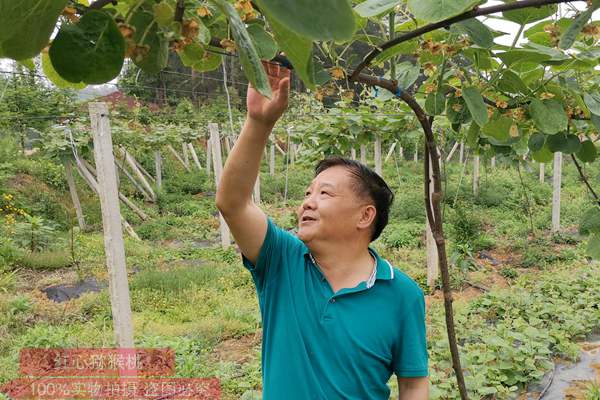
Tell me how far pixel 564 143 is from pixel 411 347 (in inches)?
25.6

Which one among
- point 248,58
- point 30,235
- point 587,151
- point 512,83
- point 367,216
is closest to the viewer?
point 248,58

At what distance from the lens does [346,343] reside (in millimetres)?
1084

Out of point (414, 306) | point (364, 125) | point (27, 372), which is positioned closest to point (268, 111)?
point (414, 306)

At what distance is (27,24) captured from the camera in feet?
1.00

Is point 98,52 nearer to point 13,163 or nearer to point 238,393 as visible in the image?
point 238,393

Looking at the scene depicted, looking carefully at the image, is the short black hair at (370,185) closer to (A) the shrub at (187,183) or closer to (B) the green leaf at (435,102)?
(B) the green leaf at (435,102)

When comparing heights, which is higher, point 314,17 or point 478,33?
point 478,33

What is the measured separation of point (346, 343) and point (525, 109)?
0.64 m

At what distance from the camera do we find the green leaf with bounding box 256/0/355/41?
183mm

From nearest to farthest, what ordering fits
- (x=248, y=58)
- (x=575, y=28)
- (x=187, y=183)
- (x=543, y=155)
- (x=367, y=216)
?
(x=248, y=58), (x=575, y=28), (x=367, y=216), (x=543, y=155), (x=187, y=183)

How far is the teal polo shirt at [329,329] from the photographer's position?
1.08 meters

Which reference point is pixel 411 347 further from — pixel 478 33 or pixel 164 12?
pixel 164 12

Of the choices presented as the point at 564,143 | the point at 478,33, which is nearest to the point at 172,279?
the point at 564,143

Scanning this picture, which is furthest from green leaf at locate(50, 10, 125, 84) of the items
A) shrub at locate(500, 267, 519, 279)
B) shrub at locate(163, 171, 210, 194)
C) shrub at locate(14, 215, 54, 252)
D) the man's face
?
shrub at locate(163, 171, 210, 194)
